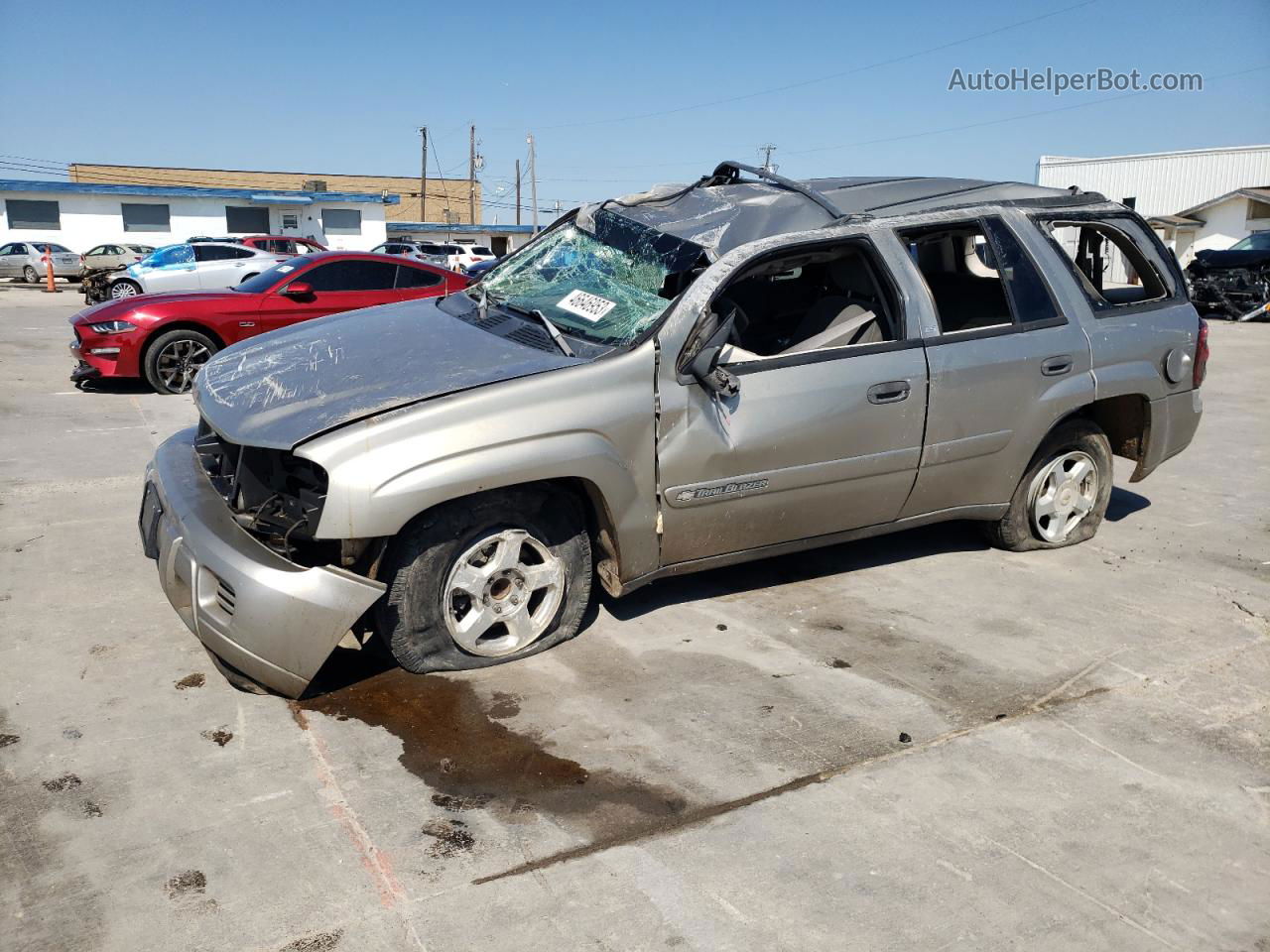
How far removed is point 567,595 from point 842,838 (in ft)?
5.17

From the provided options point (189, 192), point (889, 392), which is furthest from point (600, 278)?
point (189, 192)

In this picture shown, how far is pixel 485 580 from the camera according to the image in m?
4.01

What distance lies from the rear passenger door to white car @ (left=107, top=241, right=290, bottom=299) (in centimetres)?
1326

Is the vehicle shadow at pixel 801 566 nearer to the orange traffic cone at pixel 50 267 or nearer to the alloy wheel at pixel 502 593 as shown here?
the alloy wheel at pixel 502 593

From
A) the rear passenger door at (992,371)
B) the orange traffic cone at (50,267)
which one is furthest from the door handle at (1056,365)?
the orange traffic cone at (50,267)

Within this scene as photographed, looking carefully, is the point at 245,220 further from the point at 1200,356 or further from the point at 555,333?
the point at 1200,356

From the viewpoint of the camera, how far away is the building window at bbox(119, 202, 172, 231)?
42562 mm

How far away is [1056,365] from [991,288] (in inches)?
20.4

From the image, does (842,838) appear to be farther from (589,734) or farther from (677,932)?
(589,734)

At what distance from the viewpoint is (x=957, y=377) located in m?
4.76

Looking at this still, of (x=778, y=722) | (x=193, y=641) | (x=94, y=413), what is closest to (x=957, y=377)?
(x=778, y=722)

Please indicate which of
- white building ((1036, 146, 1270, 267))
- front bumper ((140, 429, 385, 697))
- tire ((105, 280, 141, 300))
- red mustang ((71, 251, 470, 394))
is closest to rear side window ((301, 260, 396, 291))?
red mustang ((71, 251, 470, 394))

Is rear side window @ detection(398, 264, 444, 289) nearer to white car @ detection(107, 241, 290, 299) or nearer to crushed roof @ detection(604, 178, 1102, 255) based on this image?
white car @ detection(107, 241, 290, 299)

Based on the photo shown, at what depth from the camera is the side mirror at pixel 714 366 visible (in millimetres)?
4121
